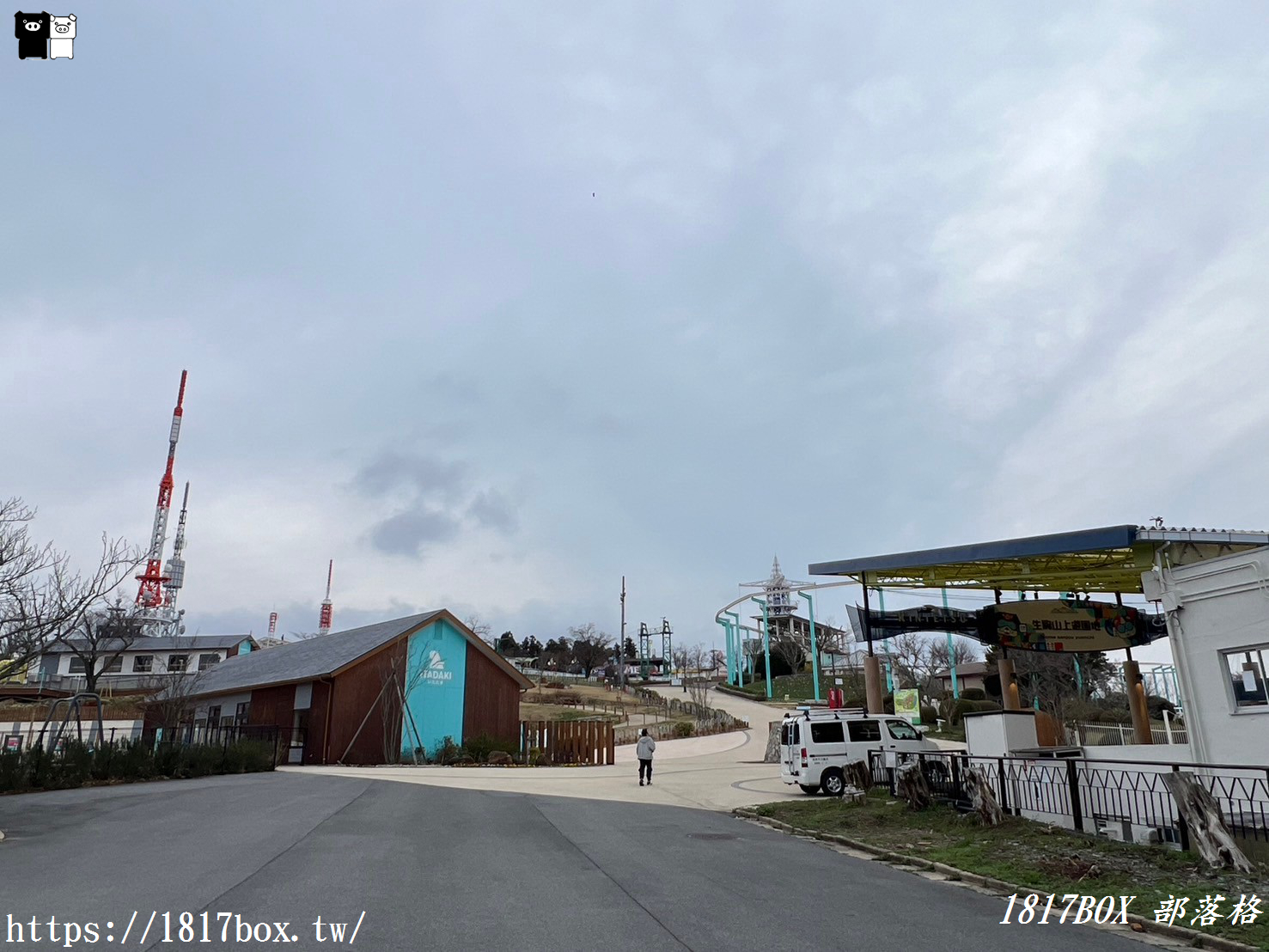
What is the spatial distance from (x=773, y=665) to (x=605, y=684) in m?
16.3

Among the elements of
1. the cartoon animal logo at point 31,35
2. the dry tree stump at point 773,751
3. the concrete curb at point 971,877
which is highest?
the cartoon animal logo at point 31,35

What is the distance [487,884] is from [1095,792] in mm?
9633

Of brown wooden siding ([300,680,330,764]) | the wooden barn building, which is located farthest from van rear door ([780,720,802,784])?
brown wooden siding ([300,680,330,764])

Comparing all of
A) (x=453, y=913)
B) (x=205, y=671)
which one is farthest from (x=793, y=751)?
(x=205, y=671)

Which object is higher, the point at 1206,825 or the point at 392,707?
the point at 392,707

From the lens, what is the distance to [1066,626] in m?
21.1

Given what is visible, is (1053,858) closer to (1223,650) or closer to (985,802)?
(985,802)

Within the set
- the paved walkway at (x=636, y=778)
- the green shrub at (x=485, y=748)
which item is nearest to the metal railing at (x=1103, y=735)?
the paved walkway at (x=636, y=778)

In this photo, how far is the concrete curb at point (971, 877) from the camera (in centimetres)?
681

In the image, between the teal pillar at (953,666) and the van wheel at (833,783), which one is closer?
the van wheel at (833,783)

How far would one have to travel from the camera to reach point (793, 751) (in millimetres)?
20234

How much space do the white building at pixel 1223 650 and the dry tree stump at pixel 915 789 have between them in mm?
4560

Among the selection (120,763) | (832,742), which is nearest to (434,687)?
(120,763)

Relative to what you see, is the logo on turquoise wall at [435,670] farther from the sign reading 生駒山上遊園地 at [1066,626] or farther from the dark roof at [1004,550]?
the sign reading 生駒山上遊園地 at [1066,626]
